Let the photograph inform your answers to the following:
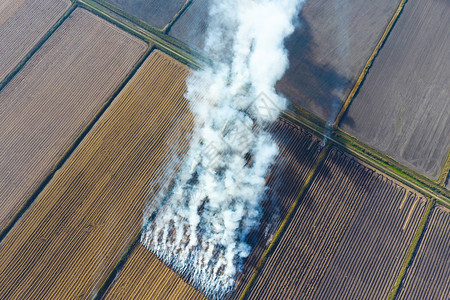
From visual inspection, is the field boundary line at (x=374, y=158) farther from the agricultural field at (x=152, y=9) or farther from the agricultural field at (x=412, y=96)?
the agricultural field at (x=152, y=9)

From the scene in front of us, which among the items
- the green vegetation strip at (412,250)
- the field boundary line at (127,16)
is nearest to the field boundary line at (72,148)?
the field boundary line at (127,16)

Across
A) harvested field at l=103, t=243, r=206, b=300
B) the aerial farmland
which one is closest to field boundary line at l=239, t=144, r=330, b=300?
the aerial farmland

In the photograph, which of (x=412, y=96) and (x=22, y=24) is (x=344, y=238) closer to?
(x=412, y=96)

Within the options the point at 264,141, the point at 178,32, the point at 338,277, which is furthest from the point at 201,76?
the point at 338,277

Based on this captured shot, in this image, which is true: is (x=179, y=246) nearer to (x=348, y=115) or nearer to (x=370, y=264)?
(x=370, y=264)

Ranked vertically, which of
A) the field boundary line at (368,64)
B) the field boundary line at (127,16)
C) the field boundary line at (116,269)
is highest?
the field boundary line at (368,64)

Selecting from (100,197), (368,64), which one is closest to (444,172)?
(368,64)
